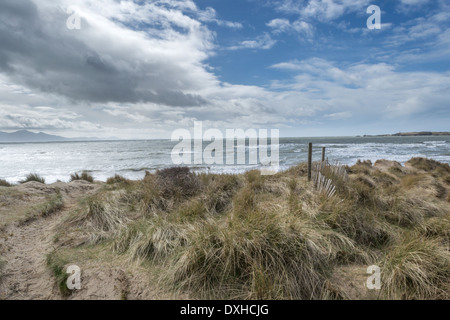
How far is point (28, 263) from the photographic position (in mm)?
4121

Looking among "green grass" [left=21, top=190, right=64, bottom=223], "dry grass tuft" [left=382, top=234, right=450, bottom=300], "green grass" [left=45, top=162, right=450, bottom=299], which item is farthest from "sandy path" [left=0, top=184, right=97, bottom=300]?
"dry grass tuft" [left=382, top=234, right=450, bottom=300]

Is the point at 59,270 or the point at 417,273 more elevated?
the point at 417,273

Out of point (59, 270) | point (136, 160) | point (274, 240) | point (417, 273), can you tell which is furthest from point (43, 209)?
point (136, 160)

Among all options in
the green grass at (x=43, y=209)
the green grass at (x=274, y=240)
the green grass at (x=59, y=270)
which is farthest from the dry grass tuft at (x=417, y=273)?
the green grass at (x=43, y=209)

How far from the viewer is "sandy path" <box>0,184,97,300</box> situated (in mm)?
3345

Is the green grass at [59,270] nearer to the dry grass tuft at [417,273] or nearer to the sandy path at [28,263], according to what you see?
the sandy path at [28,263]

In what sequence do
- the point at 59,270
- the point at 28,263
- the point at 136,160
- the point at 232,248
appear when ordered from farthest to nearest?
the point at 136,160 < the point at 28,263 < the point at 59,270 < the point at 232,248

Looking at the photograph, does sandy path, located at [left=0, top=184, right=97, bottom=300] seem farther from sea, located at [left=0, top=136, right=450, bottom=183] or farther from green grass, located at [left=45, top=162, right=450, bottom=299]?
sea, located at [left=0, top=136, right=450, bottom=183]

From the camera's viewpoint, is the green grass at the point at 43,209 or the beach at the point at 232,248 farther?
the green grass at the point at 43,209

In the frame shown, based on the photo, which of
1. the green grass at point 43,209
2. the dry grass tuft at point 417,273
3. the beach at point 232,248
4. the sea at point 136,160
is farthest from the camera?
the sea at point 136,160

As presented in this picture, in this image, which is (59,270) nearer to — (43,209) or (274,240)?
(274,240)

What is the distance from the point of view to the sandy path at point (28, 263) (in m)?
3.34
